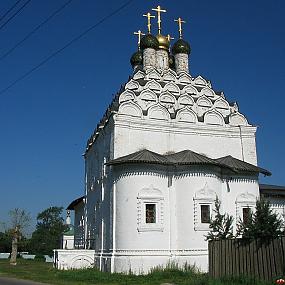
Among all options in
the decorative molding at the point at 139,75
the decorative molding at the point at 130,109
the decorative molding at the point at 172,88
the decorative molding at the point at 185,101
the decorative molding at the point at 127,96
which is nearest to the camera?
the decorative molding at the point at 130,109

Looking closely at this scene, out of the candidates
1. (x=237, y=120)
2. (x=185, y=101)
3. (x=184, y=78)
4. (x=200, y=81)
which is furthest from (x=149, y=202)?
(x=200, y=81)

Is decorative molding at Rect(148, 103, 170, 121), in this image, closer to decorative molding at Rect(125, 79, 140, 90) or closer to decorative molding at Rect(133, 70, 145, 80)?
decorative molding at Rect(125, 79, 140, 90)

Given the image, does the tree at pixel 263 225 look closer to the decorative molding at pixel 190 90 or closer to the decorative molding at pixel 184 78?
the decorative molding at pixel 190 90

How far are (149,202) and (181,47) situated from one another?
1245cm

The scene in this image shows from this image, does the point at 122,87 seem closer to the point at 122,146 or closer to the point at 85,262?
the point at 122,146

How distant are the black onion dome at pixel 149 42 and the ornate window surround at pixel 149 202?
11.1 meters

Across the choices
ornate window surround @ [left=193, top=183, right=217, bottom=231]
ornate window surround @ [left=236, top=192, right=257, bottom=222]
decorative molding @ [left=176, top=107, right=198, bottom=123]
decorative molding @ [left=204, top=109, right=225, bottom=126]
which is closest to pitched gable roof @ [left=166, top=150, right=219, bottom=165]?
ornate window surround @ [left=193, top=183, right=217, bottom=231]

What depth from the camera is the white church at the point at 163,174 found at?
1856 cm

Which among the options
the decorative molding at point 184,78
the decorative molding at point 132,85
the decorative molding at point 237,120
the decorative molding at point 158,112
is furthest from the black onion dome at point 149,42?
the decorative molding at point 237,120

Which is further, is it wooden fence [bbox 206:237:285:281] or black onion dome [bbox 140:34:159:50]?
black onion dome [bbox 140:34:159:50]

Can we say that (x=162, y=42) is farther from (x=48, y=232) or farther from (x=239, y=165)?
(x=48, y=232)

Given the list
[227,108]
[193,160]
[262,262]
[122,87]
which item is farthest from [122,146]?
[262,262]

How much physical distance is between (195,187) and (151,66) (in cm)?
997

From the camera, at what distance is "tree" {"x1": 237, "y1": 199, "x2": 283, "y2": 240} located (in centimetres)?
1202
